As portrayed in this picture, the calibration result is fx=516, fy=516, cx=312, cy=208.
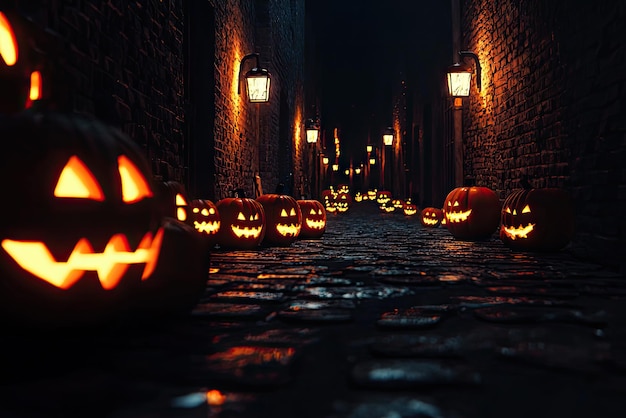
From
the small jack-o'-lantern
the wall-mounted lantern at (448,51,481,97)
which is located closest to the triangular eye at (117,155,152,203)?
the wall-mounted lantern at (448,51,481,97)

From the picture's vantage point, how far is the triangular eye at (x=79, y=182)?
2082 millimetres

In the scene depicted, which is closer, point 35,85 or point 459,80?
point 35,85

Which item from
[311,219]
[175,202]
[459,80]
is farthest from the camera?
[459,80]

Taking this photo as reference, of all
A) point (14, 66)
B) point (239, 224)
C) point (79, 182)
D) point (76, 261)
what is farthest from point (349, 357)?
point (239, 224)

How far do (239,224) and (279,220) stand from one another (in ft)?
2.49

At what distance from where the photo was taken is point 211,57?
7.64 meters

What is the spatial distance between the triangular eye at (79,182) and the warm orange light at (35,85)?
2.47 feet

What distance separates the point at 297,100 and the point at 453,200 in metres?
13.9

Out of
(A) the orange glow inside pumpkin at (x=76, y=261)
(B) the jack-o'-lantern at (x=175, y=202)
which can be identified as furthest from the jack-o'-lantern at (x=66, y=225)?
(B) the jack-o'-lantern at (x=175, y=202)

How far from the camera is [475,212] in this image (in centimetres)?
682

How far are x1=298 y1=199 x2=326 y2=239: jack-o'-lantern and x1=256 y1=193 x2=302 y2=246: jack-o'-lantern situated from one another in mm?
955

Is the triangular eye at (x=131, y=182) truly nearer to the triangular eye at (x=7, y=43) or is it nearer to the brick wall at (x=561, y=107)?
the triangular eye at (x=7, y=43)

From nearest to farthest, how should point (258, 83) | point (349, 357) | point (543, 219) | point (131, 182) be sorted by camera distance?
point (349, 357) → point (131, 182) → point (543, 219) → point (258, 83)

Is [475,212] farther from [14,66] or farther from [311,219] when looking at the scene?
[14,66]
